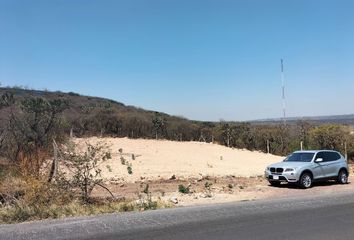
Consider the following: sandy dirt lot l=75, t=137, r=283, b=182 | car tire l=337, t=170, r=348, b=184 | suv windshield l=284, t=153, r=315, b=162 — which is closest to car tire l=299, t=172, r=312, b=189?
suv windshield l=284, t=153, r=315, b=162

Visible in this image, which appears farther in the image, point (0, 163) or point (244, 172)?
point (244, 172)

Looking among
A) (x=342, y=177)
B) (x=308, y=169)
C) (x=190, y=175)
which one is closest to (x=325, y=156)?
(x=342, y=177)

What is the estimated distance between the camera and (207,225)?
10.9 meters

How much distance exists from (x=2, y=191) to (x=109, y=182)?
9.18 metres

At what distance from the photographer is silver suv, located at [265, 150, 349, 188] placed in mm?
22906

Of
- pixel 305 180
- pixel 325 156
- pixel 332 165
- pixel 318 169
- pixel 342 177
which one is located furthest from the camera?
pixel 342 177

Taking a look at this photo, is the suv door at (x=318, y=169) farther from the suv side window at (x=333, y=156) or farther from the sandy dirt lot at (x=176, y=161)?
the sandy dirt lot at (x=176, y=161)

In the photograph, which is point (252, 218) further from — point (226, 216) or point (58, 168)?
point (58, 168)

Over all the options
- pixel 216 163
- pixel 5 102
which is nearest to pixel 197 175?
pixel 216 163

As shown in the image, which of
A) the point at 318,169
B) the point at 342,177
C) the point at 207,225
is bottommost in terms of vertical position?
the point at 207,225

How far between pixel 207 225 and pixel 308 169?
13508 millimetres

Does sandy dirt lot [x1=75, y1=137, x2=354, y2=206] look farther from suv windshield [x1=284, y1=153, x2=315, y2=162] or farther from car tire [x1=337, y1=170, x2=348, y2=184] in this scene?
suv windshield [x1=284, y1=153, x2=315, y2=162]

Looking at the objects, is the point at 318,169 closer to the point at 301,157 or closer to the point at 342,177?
the point at 301,157

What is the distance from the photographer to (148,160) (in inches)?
1308
